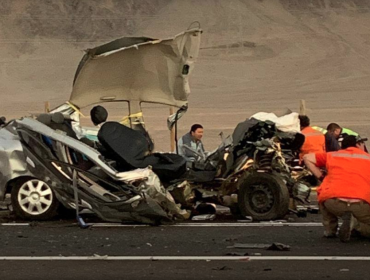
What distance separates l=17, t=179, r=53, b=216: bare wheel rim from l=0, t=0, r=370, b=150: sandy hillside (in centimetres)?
2151

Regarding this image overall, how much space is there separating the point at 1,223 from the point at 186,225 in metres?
2.36

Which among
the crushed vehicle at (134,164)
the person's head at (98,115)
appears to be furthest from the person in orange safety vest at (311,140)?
the person's head at (98,115)

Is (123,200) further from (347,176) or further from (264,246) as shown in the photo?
(347,176)

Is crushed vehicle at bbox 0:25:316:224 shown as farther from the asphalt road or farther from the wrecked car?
the asphalt road

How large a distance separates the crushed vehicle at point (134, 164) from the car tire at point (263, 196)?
1 centimetres

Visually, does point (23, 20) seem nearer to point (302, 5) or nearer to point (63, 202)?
point (302, 5)

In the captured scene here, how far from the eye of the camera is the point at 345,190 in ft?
32.2

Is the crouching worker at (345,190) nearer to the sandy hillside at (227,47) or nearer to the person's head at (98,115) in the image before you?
the person's head at (98,115)

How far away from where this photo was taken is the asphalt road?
27.1ft

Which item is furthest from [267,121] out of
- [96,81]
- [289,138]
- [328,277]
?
[328,277]

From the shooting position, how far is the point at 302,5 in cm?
5259

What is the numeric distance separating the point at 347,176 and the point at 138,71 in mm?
4134

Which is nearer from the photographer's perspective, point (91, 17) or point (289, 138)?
point (289, 138)

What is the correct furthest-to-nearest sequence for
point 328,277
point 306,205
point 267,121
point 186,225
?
point 306,205, point 267,121, point 186,225, point 328,277
